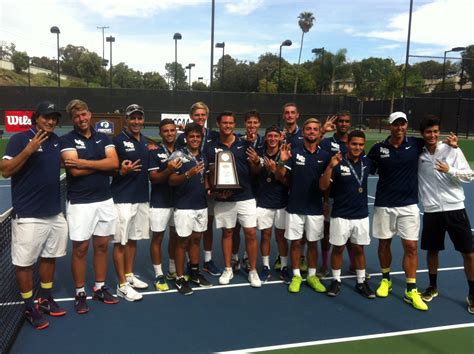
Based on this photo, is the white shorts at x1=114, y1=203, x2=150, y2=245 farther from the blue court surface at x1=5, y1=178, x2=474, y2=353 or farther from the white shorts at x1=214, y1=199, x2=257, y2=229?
the white shorts at x1=214, y1=199, x2=257, y2=229

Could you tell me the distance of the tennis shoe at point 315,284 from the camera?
4.68 metres

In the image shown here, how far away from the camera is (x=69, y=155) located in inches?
153

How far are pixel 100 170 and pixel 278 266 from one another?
107 inches

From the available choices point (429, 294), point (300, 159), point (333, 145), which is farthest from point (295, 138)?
point (429, 294)

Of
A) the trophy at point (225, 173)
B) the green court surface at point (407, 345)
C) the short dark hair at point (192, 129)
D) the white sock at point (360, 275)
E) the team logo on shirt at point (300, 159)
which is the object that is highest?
the short dark hair at point (192, 129)

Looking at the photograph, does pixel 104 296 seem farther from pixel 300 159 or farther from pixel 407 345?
pixel 407 345

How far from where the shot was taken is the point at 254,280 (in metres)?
4.83

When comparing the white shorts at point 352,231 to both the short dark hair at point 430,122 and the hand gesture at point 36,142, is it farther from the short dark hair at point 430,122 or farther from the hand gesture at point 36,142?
the hand gesture at point 36,142

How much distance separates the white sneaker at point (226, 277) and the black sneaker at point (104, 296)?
125cm

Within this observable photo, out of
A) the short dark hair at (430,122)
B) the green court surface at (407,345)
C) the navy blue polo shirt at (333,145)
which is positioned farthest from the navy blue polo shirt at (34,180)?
the short dark hair at (430,122)

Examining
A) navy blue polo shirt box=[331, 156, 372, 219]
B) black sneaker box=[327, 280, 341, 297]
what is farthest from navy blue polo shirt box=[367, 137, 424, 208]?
black sneaker box=[327, 280, 341, 297]

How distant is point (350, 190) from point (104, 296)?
9.74 ft

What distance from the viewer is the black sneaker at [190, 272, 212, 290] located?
4770 mm

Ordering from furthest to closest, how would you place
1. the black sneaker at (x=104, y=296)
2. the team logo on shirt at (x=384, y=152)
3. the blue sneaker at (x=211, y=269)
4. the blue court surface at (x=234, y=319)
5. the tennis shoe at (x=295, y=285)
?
the blue sneaker at (x=211, y=269) < the tennis shoe at (x=295, y=285) < the team logo on shirt at (x=384, y=152) < the black sneaker at (x=104, y=296) < the blue court surface at (x=234, y=319)
